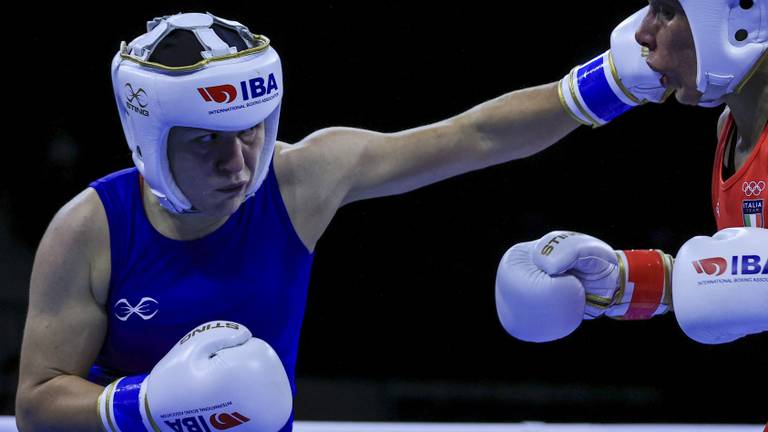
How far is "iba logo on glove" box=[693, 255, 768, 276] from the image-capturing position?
1881 mm

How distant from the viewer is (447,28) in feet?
13.9

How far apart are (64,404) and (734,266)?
1.27m

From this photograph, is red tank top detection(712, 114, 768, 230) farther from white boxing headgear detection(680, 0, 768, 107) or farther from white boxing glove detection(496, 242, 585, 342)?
white boxing glove detection(496, 242, 585, 342)

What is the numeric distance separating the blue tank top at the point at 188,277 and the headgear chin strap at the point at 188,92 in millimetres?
112

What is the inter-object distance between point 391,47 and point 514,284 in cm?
216

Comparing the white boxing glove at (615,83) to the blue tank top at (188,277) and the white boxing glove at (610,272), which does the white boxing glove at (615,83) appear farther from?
the blue tank top at (188,277)

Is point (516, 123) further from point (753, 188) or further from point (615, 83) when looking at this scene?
point (753, 188)

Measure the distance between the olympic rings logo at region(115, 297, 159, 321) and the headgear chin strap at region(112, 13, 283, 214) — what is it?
0.20m

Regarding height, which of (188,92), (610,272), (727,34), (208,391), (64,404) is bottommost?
(64,404)

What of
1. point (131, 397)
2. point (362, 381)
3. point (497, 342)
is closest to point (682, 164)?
point (497, 342)

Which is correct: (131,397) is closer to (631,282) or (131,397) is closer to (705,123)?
(631,282)

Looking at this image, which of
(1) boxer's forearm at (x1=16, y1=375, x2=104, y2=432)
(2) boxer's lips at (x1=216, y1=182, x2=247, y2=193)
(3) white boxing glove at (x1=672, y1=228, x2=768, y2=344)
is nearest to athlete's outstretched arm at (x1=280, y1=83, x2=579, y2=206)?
(2) boxer's lips at (x1=216, y1=182, x2=247, y2=193)

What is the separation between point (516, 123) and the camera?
90.2 inches

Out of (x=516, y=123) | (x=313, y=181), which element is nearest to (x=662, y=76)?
(x=516, y=123)
